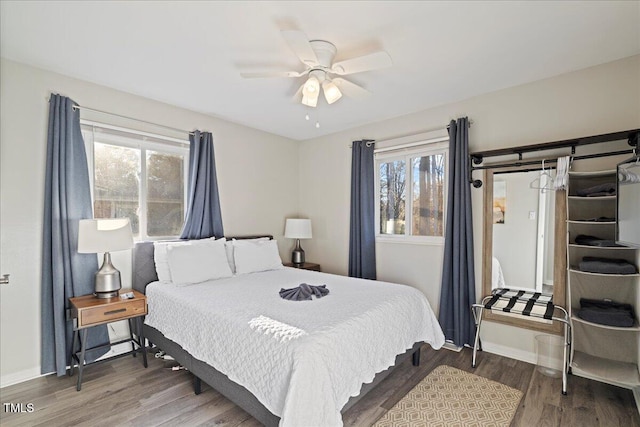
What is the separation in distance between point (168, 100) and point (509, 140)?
3470 millimetres

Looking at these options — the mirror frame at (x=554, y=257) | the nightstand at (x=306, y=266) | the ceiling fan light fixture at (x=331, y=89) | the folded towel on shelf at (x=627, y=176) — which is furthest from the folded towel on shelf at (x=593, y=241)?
the nightstand at (x=306, y=266)

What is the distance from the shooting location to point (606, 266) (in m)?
2.30

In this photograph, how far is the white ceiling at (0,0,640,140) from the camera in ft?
6.02

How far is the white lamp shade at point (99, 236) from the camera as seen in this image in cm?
247

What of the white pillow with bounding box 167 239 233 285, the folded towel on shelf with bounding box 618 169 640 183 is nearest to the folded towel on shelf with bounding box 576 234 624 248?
the folded towel on shelf with bounding box 618 169 640 183

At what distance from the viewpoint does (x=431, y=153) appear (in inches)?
138

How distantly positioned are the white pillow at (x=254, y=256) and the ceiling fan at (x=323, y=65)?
1.80 metres

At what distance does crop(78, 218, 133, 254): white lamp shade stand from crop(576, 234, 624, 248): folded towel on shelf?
12.5 feet

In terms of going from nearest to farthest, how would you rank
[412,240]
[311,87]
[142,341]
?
[311,87] < [142,341] < [412,240]

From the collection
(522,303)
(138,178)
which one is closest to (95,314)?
(138,178)

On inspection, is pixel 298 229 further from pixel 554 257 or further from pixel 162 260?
pixel 554 257

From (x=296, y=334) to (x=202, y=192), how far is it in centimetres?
230

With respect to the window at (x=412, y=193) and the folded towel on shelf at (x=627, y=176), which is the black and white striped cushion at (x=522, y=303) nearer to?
the window at (x=412, y=193)

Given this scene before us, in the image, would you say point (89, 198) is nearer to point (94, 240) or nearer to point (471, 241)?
point (94, 240)
